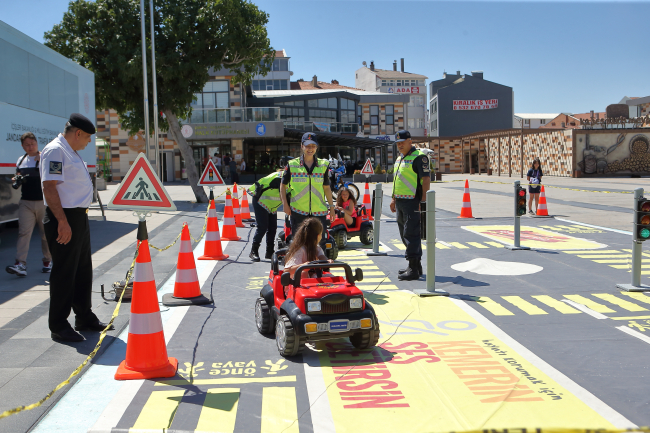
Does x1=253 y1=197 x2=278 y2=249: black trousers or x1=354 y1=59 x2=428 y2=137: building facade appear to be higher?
x1=354 y1=59 x2=428 y2=137: building facade

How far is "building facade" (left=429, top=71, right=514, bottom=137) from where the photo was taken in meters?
78.9

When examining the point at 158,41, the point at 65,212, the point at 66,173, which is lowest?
the point at 65,212

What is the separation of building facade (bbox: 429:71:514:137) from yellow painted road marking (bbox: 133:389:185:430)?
7842 cm

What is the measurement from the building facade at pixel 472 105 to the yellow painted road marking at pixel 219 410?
78338mm

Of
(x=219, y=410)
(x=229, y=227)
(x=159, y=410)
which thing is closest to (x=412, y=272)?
(x=219, y=410)

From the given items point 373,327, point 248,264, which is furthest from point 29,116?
point 373,327

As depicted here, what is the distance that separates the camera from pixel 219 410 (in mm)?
3680

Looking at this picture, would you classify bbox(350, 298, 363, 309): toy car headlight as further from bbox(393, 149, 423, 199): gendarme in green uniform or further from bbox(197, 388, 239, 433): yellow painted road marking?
bbox(393, 149, 423, 199): gendarme in green uniform

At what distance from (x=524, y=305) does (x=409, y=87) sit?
87.8 m

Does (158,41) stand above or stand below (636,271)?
above

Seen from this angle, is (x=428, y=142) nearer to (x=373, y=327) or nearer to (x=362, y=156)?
(x=362, y=156)

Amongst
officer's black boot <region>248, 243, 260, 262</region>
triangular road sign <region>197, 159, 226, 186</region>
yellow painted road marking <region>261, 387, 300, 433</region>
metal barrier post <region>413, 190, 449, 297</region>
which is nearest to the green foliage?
triangular road sign <region>197, 159, 226, 186</region>

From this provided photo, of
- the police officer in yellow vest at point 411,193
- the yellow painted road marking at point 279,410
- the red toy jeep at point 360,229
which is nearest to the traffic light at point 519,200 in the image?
the red toy jeep at point 360,229

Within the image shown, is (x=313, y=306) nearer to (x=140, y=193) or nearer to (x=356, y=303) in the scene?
(x=356, y=303)
